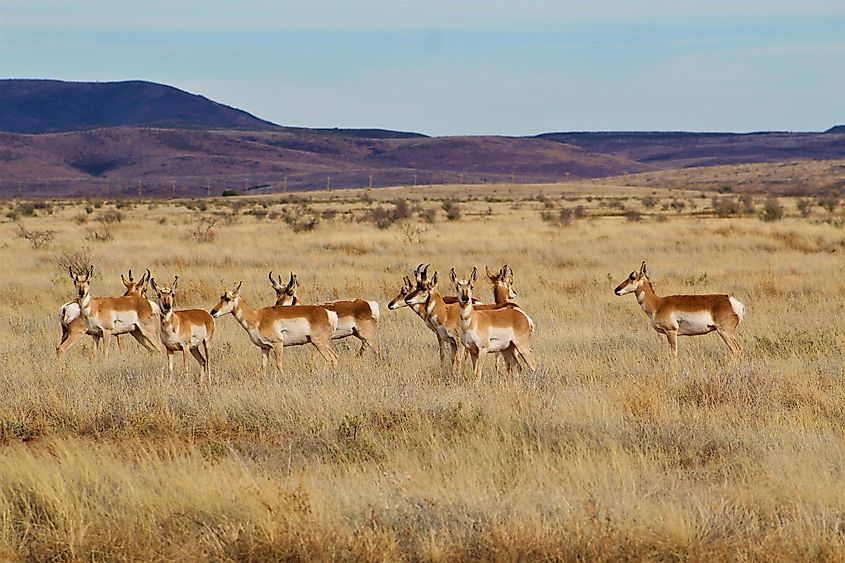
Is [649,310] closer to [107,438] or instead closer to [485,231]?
[107,438]

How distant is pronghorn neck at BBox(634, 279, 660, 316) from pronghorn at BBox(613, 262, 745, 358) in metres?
0.04

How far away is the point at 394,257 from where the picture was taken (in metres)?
26.7

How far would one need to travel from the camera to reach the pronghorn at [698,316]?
1348 cm

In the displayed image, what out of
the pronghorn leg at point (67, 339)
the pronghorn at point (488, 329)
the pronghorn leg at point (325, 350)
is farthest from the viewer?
the pronghorn leg at point (67, 339)

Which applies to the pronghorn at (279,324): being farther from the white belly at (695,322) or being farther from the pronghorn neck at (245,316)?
the white belly at (695,322)

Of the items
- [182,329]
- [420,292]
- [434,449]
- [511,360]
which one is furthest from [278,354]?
[434,449]

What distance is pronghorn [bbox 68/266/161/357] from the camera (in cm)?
1373

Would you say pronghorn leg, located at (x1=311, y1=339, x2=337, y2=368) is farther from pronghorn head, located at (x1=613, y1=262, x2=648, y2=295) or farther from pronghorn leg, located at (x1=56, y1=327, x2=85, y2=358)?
pronghorn head, located at (x1=613, y1=262, x2=648, y2=295)

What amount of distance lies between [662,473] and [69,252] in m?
23.1

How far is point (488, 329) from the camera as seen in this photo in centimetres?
1176

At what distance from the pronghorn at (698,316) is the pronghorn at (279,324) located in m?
4.19

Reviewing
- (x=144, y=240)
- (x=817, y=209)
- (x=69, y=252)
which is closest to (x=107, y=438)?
(x=69, y=252)

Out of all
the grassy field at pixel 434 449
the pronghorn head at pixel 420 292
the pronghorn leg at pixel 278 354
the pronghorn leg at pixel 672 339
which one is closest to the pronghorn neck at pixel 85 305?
the grassy field at pixel 434 449

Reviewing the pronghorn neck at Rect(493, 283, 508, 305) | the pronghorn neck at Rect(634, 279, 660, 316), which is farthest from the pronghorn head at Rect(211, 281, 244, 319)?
the pronghorn neck at Rect(634, 279, 660, 316)
